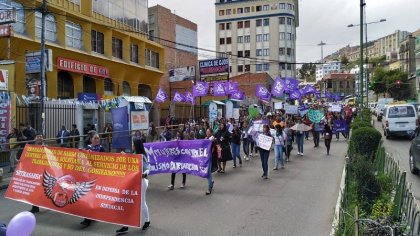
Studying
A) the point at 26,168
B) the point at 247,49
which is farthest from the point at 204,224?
the point at 247,49

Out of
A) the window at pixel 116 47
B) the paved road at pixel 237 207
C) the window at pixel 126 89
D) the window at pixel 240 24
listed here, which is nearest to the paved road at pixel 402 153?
the paved road at pixel 237 207

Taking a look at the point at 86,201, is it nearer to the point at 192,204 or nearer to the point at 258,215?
the point at 192,204

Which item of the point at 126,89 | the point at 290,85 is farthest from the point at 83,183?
the point at 290,85

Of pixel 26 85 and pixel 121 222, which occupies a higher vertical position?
pixel 26 85

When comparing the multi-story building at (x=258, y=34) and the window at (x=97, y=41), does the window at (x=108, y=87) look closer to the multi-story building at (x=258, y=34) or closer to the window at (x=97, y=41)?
the window at (x=97, y=41)

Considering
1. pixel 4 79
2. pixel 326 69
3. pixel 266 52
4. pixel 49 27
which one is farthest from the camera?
pixel 326 69

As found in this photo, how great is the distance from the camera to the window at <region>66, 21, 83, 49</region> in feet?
83.3

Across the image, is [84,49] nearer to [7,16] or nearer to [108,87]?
[108,87]

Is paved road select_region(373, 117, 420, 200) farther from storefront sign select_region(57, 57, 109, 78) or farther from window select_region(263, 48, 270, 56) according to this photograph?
window select_region(263, 48, 270, 56)

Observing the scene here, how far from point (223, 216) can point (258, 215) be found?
711mm

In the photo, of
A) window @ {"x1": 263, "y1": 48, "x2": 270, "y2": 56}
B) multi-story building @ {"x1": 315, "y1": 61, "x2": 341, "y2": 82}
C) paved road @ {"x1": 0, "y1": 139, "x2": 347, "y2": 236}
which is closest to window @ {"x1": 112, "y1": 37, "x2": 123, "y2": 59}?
paved road @ {"x1": 0, "y1": 139, "x2": 347, "y2": 236}

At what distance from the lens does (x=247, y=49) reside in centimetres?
9244

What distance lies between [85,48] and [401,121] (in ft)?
63.0

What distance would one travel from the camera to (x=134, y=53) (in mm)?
34031
